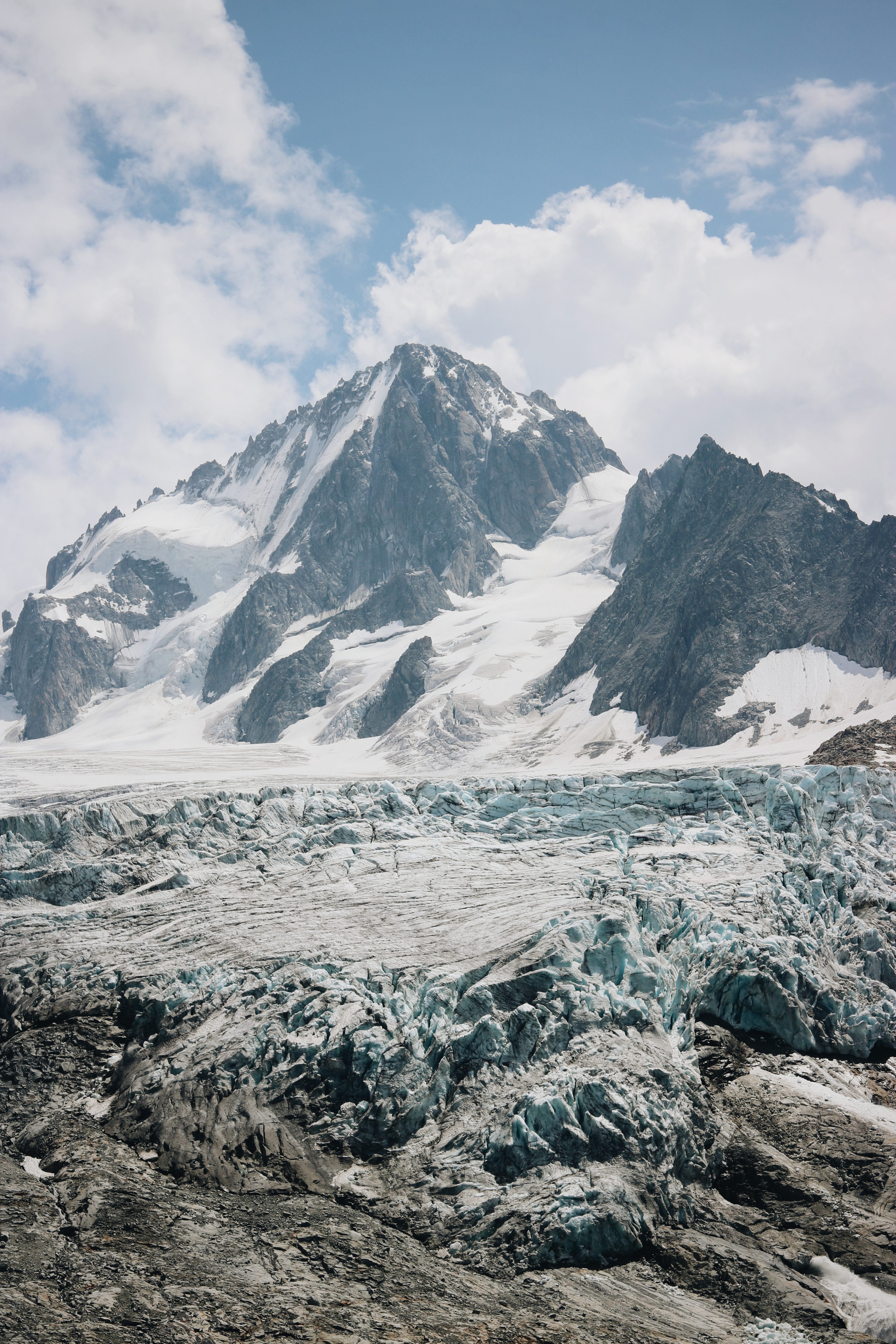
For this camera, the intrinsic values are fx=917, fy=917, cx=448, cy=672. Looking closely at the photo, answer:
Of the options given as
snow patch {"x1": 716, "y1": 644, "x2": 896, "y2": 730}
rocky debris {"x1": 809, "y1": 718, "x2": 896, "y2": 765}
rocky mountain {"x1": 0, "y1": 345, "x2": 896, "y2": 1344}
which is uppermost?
snow patch {"x1": 716, "y1": 644, "x2": 896, "y2": 730}

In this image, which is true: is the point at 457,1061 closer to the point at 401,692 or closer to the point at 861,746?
the point at 861,746

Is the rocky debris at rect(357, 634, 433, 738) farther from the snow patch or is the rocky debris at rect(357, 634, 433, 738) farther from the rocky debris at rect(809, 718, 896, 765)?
the rocky debris at rect(809, 718, 896, 765)

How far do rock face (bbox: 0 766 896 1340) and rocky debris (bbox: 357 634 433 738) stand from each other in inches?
4249

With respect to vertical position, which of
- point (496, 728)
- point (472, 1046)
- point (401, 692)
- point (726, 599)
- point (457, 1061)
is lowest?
point (457, 1061)

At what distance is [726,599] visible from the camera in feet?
431

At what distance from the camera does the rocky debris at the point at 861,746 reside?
3123 inches

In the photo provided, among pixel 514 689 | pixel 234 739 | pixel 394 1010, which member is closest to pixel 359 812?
pixel 394 1010

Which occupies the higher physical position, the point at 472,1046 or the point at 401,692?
the point at 401,692

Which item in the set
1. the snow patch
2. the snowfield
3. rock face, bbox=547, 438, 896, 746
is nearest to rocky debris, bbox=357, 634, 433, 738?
the snowfield

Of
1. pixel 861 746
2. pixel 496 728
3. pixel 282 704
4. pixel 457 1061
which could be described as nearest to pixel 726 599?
pixel 496 728

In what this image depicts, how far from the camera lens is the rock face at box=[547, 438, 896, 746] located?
389 feet

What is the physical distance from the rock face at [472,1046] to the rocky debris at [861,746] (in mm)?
22855

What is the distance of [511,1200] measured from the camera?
3156cm

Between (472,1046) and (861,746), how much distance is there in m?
58.0
